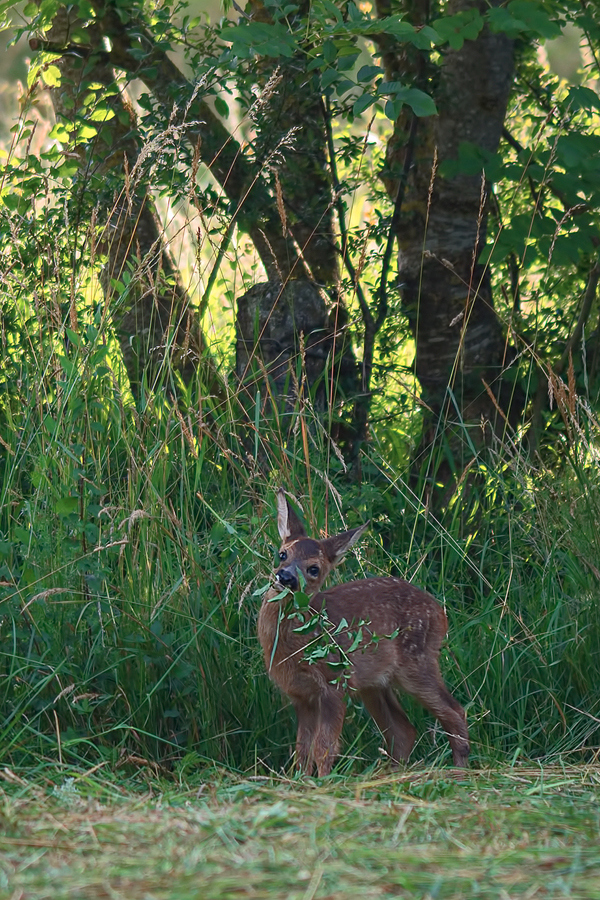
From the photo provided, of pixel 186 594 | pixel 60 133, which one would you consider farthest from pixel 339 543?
pixel 60 133

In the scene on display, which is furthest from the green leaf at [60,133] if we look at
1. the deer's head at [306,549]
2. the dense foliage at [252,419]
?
the deer's head at [306,549]

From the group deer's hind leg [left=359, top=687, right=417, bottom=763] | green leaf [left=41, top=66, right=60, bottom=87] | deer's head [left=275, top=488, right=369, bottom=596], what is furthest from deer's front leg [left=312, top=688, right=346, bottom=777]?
green leaf [left=41, top=66, right=60, bottom=87]

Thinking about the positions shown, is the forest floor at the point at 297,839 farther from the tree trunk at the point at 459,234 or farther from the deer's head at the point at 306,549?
the tree trunk at the point at 459,234

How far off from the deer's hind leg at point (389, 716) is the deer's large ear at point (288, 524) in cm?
70

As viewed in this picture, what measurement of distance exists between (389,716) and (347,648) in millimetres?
465

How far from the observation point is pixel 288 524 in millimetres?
4348

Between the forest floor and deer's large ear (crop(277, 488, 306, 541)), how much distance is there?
3.77ft

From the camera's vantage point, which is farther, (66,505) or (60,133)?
(60,133)

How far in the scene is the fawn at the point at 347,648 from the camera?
4.04 meters

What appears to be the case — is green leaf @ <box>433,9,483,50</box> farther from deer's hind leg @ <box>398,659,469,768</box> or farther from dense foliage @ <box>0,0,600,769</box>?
deer's hind leg @ <box>398,659,469,768</box>

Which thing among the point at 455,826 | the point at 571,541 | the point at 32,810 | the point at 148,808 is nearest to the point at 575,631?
the point at 571,541

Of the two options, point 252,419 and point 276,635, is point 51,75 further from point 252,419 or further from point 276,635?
point 276,635

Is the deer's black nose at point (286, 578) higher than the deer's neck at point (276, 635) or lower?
higher

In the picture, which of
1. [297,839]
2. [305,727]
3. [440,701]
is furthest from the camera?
[440,701]
